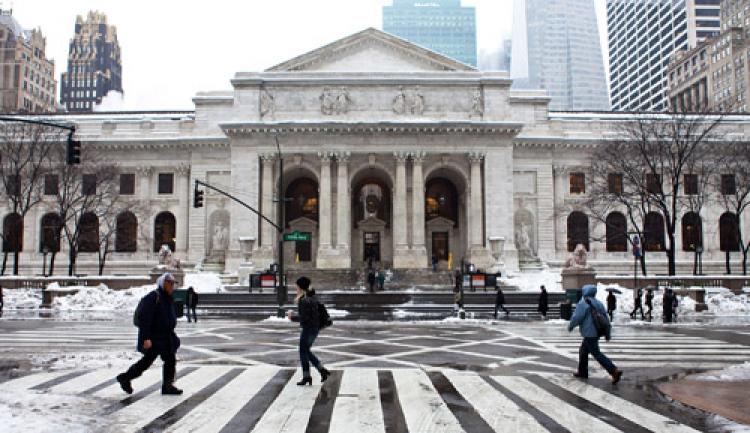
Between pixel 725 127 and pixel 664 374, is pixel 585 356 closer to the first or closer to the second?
pixel 664 374

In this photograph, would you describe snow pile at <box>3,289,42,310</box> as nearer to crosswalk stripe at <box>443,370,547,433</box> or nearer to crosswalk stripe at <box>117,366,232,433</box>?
crosswalk stripe at <box>117,366,232,433</box>

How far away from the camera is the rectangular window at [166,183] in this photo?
59.1 metres

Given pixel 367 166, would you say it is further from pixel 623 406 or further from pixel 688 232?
pixel 623 406

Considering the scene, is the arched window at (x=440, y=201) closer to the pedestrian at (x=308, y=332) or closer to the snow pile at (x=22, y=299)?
the snow pile at (x=22, y=299)

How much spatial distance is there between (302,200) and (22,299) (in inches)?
1071

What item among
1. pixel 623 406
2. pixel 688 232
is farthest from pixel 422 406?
pixel 688 232

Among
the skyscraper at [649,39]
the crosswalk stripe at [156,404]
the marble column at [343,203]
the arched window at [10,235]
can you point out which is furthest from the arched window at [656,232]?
the skyscraper at [649,39]

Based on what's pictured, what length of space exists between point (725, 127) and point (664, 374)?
55774mm

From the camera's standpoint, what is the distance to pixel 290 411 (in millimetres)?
8703

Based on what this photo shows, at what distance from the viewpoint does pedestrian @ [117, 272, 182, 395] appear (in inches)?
373

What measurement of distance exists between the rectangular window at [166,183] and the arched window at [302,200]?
1081cm

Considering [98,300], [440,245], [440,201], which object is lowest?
[98,300]

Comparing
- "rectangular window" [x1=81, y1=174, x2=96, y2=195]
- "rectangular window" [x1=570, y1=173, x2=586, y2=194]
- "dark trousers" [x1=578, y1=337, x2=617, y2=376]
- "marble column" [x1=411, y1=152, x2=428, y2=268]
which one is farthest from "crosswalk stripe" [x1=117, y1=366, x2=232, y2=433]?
"rectangular window" [x1=570, y1=173, x2=586, y2=194]

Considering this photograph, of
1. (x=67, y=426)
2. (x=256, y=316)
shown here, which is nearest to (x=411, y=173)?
(x=256, y=316)
